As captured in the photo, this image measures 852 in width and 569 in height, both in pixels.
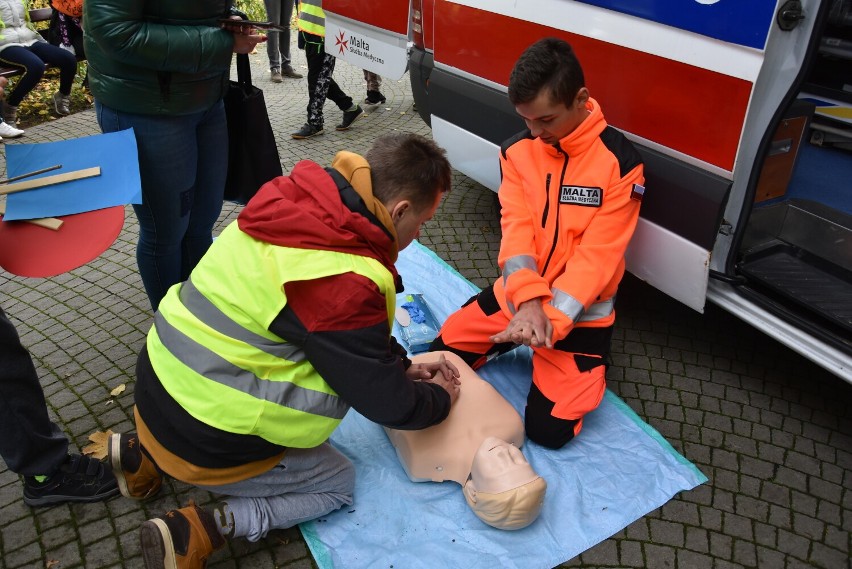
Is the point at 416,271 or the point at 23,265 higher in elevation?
the point at 23,265

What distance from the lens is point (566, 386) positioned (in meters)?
2.56

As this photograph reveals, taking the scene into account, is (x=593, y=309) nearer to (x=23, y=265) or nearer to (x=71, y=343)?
(x=23, y=265)

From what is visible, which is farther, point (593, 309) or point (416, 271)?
point (416, 271)

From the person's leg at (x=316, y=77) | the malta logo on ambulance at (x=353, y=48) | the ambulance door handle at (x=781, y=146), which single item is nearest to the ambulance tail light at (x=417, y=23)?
the malta logo on ambulance at (x=353, y=48)

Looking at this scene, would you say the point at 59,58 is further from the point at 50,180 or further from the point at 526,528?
the point at 526,528

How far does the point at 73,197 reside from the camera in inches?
71.7

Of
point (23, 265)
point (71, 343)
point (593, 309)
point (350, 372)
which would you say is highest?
point (23, 265)

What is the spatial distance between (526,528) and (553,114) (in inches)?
57.8

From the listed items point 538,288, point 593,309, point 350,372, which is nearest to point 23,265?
point 350,372

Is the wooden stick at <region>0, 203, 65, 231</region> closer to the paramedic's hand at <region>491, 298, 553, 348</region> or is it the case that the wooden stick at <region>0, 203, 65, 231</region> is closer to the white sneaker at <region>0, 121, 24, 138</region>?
the paramedic's hand at <region>491, 298, 553, 348</region>

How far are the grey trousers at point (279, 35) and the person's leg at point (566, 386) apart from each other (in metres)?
4.65

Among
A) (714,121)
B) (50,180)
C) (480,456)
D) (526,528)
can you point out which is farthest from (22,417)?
(714,121)

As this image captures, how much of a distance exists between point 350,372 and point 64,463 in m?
1.22

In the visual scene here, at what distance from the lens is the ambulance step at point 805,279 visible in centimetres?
255
